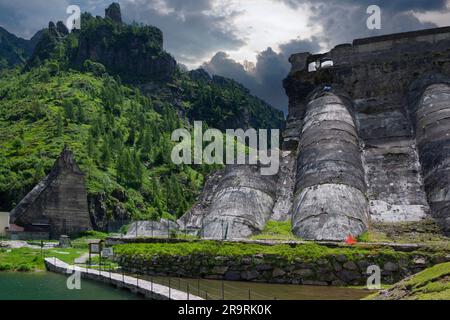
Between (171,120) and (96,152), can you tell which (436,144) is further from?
(171,120)

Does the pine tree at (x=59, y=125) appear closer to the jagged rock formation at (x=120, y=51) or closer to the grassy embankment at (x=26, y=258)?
the grassy embankment at (x=26, y=258)

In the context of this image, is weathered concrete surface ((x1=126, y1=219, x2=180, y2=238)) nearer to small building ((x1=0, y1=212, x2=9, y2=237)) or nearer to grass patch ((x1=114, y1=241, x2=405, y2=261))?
grass patch ((x1=114, y1=241, x2=405, y2=261))

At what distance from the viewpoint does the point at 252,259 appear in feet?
51.8

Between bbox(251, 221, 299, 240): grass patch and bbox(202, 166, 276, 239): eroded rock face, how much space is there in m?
0.27

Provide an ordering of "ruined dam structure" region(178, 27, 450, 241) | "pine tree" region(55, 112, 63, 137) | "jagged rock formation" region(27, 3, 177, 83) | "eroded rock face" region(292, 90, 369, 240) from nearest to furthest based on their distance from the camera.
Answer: "eroded rock face" region(292, 90, 369, 240), "ruined dam structure" region(178, 27, 450, 241), "pine tree" region(55, 112, 63, 137), "jagged rock formation" region(27, 3, 177, 83)

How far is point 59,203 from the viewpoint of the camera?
164 ft

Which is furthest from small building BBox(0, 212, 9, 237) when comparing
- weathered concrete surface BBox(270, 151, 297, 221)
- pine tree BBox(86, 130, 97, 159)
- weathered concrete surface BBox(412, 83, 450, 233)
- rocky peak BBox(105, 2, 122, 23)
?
rocky peak BBox(105, 2, 122, 23)

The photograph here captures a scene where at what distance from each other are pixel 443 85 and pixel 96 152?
6070cm

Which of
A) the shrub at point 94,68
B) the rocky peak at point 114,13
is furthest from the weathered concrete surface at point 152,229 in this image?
the rocky peak at point 114,13

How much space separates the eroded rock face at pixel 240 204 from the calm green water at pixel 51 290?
4251 millimetres

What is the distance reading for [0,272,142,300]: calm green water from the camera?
14523 millimetres

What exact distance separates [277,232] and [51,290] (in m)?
7.52

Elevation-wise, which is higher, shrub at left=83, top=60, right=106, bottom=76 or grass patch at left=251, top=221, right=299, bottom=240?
shrub at left=83, top=60, right=106, bottom=76

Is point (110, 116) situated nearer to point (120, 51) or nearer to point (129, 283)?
point (120, 51)
